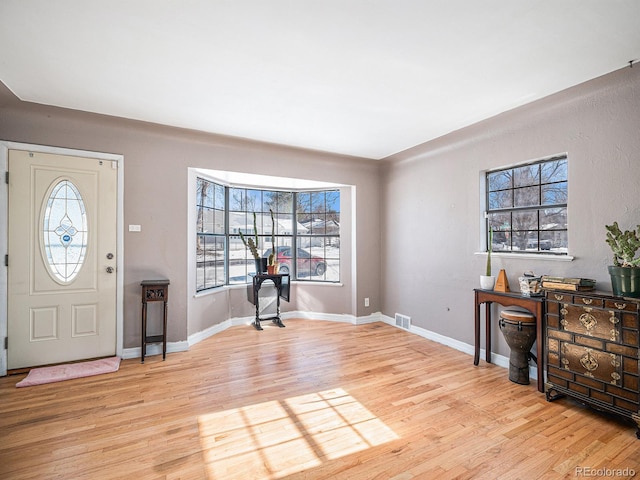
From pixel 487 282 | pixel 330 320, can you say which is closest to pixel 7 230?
pixel 330 320

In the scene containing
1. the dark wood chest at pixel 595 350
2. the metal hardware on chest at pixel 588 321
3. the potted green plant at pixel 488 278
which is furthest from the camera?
the potted green plant at pixel 488 278

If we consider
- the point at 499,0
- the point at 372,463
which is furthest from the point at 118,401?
the point at 499,0

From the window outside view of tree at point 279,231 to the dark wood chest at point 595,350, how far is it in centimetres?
326

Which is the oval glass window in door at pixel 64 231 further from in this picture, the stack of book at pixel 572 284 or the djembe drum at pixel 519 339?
the stack of book at pixel 572 284

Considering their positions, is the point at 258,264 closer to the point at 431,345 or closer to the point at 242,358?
the point at 242,358

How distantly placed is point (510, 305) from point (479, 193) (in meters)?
1.35

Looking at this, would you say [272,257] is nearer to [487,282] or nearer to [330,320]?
[330,320]

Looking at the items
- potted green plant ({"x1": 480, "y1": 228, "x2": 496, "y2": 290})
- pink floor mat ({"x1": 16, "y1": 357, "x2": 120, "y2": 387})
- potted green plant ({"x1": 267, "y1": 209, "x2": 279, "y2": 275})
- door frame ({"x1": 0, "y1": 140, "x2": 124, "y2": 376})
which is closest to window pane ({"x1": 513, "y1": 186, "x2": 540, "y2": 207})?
potted green plant ({"x1": 480, "y1": 228, "x2": 496, "y2": 290})

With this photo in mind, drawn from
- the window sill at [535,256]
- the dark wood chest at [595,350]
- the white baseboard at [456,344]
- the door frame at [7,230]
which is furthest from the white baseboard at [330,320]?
the window sill at [535,256]

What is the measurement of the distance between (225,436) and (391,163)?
432 centimetres

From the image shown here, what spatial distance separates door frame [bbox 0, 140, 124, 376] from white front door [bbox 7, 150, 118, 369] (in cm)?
3

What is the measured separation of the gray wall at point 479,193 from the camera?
2619 mm

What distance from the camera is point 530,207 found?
3283 millimetres

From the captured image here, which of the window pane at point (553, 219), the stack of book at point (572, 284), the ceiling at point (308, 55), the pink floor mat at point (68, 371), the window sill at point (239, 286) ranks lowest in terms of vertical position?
the pink floor mat at point (68, 371)
